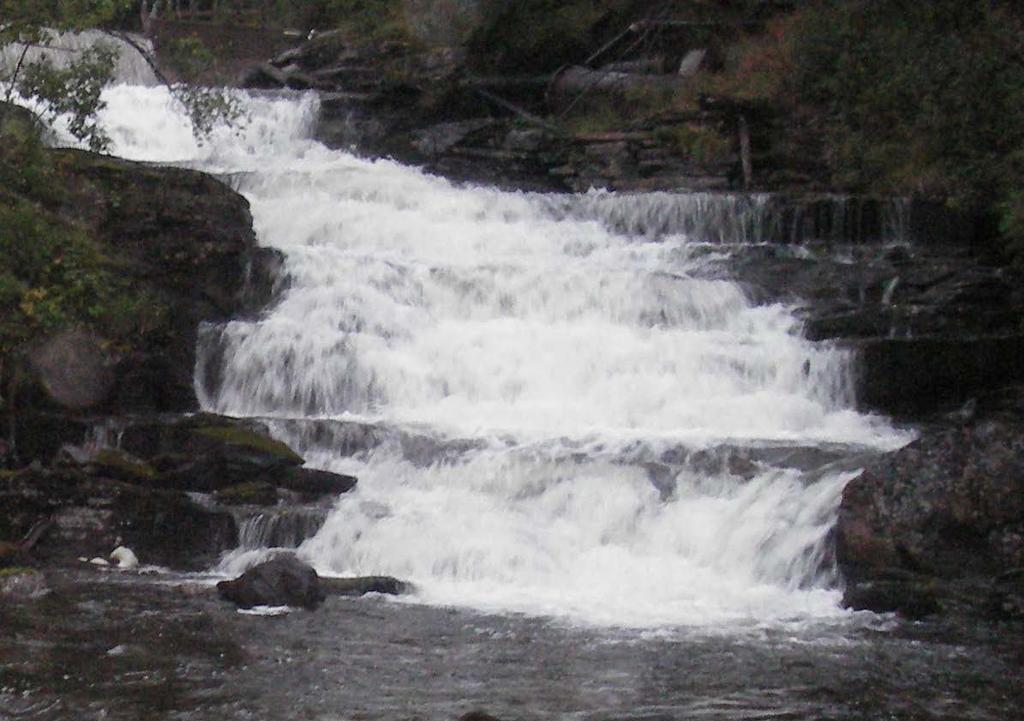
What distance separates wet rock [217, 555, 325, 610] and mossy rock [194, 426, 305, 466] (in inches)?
120

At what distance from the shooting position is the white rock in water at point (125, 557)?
15703 millimetres

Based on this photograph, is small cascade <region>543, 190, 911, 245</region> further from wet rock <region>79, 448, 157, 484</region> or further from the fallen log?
wet rock <region>79, 448, 157, 484</region>

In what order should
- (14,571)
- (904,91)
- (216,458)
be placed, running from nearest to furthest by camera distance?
(14,571), (216,458), (904,91)

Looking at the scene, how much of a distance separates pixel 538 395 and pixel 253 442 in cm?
417

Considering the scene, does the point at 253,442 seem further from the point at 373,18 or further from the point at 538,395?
the point at 373,18

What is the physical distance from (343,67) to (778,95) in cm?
928

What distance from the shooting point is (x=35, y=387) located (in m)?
18.5

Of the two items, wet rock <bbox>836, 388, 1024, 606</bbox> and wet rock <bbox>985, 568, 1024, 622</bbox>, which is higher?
wet rock <bbox>836, 388, 1024, 606</bbox>

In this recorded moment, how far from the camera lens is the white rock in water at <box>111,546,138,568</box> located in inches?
618

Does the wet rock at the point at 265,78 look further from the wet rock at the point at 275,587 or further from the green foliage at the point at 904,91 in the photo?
the wet rock at the point at 275,587

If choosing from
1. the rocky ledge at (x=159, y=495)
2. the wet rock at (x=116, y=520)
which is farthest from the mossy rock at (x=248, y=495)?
the wet rock at (x=116, y=520)

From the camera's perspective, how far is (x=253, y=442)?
56.6ft

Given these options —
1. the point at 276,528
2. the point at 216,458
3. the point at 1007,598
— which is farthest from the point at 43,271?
the point at 1007,598

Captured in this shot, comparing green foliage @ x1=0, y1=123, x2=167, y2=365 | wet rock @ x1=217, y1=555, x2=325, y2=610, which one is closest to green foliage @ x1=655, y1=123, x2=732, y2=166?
green foliage @ x1=0, y1=123, x2=167, y2=365
